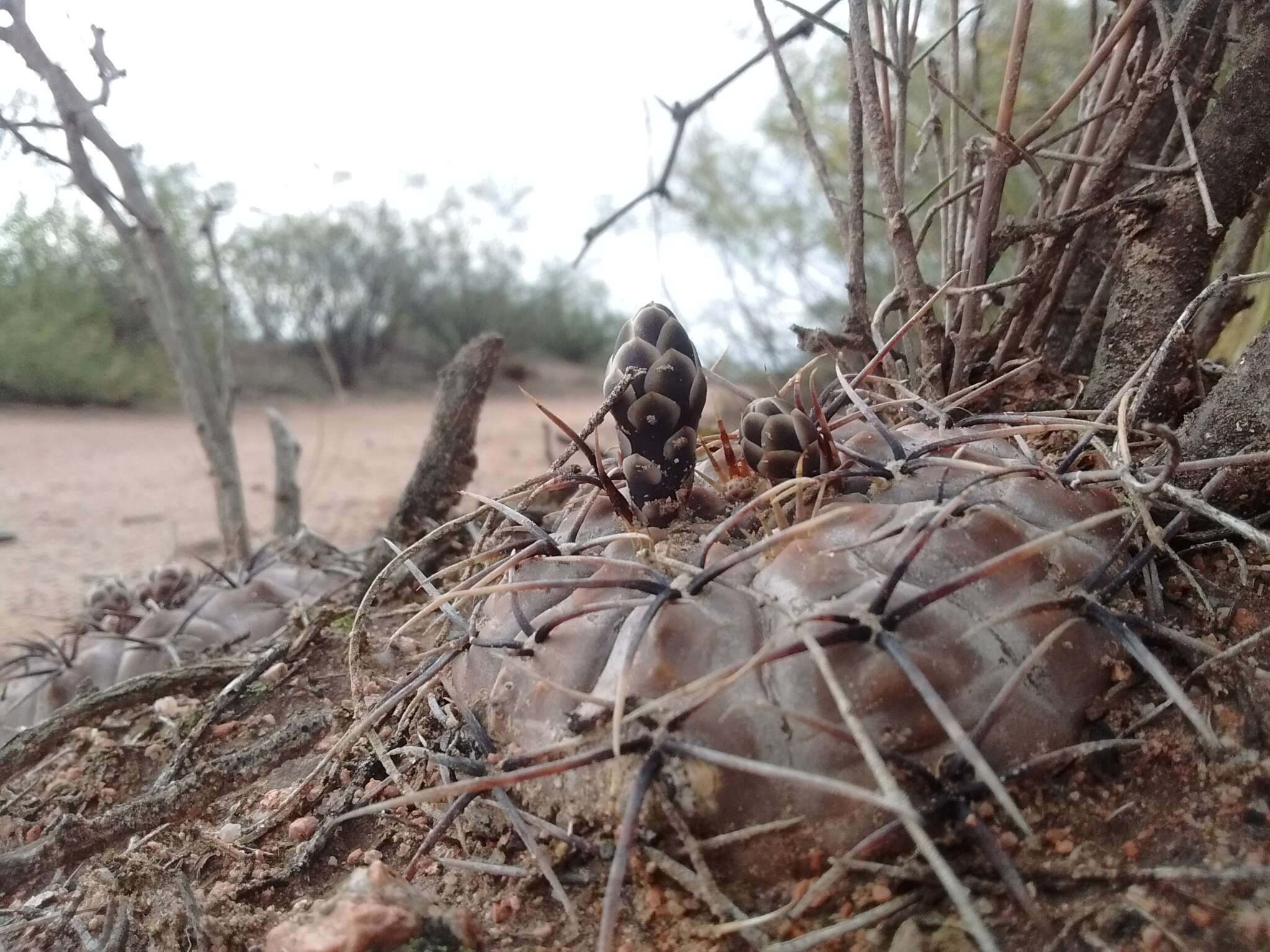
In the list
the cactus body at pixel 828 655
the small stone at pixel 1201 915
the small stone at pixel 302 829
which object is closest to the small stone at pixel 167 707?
the small stone at pixel 302 829

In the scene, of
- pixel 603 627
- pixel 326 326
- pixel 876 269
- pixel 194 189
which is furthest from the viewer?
pixel 326 326

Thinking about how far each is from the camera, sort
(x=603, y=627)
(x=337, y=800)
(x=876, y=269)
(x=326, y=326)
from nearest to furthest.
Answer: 1. (x=603, y=627)
2. (x=337, y=800)
3. (x=876, y=269)
4. (x=326, y=326)

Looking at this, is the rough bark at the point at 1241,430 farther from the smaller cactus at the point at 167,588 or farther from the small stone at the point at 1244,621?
the smaller cactus at the point at 167,588

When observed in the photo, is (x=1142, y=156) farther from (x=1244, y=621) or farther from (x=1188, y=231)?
(x=1244, y=621)

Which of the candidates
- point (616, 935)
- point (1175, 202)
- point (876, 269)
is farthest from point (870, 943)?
point (876, 269)

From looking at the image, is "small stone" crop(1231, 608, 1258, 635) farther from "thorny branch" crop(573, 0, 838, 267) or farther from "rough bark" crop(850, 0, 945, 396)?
"thorny branch" crop(573, 0, 838, 267)

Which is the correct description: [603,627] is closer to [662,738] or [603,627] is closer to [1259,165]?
[662,738]

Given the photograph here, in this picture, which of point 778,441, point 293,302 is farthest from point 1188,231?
point 293,302

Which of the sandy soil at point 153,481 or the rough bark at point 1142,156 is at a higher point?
the rough bark at point 1142,156
